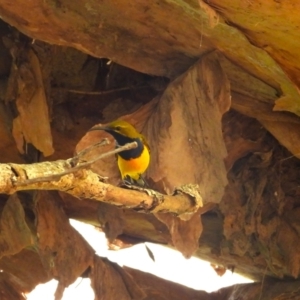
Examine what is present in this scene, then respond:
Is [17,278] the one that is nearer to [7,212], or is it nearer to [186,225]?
[7,212]

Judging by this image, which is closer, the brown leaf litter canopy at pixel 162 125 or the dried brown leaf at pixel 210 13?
the dried brown leaf at pixel 210 13

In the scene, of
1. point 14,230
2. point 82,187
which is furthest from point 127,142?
point 14,230

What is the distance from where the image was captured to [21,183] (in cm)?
104

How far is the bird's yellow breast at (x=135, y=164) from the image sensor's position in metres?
1.96

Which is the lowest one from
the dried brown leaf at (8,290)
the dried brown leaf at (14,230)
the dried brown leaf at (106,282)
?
the dried brown leaf at (8,290)

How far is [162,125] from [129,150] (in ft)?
1.02

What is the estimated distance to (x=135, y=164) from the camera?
198 cm

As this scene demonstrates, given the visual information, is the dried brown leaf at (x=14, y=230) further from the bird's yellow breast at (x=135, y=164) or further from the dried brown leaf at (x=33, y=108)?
the bird's yellow breast at (x=135, y=164)

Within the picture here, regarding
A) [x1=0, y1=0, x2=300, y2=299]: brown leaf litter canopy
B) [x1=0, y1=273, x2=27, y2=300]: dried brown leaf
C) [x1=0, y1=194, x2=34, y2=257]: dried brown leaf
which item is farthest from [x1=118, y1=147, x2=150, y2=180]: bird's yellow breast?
[x1=0, y1=273, x2=27, y2=300]: dried brown leaf

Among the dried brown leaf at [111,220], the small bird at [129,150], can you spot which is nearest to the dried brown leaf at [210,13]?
the small bird at [129,150]

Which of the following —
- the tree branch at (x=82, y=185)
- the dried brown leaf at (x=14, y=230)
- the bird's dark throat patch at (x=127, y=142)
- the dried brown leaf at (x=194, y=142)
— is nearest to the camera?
the tree branch at (x=82, y=185)

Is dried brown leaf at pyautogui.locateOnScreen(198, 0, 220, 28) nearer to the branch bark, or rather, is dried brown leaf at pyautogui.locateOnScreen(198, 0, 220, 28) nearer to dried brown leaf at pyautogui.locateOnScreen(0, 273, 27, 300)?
the branch bark

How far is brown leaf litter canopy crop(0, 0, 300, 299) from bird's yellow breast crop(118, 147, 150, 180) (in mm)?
133

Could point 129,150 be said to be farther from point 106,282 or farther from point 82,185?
point 106,282
